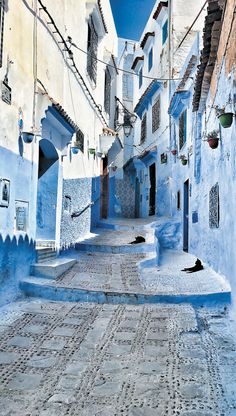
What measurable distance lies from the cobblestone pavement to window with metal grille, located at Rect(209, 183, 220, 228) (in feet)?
6.19

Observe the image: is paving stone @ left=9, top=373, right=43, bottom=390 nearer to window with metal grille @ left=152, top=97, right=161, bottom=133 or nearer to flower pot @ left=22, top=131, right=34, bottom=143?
flower pot @ left=22, top=131, right=34, bottom=143

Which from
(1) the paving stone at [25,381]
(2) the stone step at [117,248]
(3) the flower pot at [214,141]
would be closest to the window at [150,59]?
(2) the stone step at [117,248]

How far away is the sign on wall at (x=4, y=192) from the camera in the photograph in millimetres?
4785

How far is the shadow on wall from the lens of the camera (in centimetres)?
486

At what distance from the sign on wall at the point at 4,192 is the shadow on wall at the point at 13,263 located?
19.5 inches

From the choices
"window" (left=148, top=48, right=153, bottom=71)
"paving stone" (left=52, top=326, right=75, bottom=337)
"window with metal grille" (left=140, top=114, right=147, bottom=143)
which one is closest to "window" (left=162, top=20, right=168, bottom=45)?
"window" (left=148, top=48, right=153, bottom=71)

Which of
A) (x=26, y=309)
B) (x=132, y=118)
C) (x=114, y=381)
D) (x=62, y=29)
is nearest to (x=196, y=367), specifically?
(x=114, y=381)

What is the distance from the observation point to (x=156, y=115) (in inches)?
642

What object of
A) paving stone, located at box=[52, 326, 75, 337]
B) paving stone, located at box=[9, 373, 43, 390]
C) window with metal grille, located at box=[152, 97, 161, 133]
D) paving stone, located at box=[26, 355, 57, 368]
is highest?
window with metal grille, located at box=[152, 97, 161, 133]

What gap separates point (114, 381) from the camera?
9.22 ft

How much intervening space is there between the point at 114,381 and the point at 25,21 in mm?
5396

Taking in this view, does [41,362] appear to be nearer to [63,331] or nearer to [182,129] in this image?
[63,331]

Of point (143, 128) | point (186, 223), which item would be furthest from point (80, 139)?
point (143, 128)

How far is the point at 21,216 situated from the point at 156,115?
12173 millimetres
